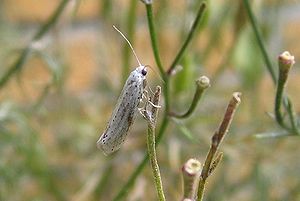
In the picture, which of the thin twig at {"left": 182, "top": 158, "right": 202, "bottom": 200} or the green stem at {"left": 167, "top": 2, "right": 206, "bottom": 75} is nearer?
the thin twig at {"left": 182, "top": 158, "right": 202, "bottom": 200}

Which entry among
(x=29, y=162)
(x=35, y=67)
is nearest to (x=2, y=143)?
(x=29, y=162)

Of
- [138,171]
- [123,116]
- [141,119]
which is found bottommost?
[141,119]

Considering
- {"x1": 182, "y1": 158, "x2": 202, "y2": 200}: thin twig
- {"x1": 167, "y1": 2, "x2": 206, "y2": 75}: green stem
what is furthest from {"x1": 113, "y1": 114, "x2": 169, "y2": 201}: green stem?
{"x1": 182, "y1": 158, "x2": 202, "y2": 200}: thin twig

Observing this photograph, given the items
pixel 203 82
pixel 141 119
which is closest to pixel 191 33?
pixel 203 82

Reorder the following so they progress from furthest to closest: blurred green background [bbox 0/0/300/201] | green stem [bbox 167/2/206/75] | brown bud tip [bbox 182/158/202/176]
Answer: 1. blurred green background [bbox 0/0/300/201]
2. green stem [bbox 167/2/206/75]
3. brown bud tip [bbox 182/158/202/176]

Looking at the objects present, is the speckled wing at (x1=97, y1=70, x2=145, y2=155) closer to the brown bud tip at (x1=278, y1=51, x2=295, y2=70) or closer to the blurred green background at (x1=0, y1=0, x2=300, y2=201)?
the brown bud tip at (x1=278, y1=51, x2=295, y2=70)

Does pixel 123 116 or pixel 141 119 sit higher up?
pixel 123 116

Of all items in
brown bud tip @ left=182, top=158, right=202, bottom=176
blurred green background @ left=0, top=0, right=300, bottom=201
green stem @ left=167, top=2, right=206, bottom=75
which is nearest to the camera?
brown bud tip @ left=182, top=158, right=202, bottom=176

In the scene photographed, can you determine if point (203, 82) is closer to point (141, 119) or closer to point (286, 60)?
point (286, 60)
